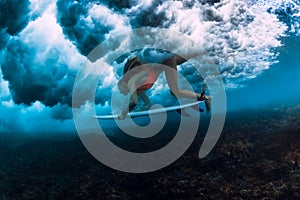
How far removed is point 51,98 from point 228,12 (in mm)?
17845

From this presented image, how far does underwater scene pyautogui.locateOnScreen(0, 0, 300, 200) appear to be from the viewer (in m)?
7.59

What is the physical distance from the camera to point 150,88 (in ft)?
31.7

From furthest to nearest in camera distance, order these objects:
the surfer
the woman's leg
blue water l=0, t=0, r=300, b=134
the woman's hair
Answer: blue water l=0, t=0, r=300, b=134, the woman's leg, the woman's hair, the surfer

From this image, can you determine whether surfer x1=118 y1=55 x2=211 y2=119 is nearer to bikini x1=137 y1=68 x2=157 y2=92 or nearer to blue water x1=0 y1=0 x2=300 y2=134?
bikini x1=137 y1=68 x2=157 y2=92

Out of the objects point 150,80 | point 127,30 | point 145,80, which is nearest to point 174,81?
point 150,80

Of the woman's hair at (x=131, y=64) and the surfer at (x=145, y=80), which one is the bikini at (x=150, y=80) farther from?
the woman's hair at (x=131, y=64)

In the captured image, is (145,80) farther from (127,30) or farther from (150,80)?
(127,30)

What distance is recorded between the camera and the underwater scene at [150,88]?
7.59 meters

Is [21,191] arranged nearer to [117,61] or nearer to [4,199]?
[4,199]

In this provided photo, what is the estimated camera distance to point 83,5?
49.2ft

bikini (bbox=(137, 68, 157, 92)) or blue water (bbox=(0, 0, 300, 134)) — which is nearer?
bikini (bbox=(137, 68, 157, 92))

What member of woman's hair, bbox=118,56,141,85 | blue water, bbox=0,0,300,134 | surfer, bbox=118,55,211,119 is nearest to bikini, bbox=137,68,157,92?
surfer, bbox=118,55,211,119

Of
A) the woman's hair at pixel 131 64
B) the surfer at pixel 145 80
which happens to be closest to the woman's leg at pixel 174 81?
the surfer at pixel 145 80

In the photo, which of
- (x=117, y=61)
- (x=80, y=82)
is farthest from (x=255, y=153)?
(x=80, y=82)
